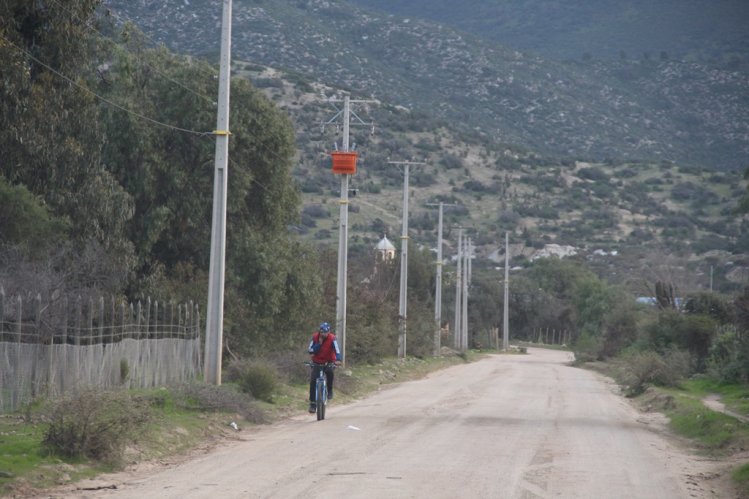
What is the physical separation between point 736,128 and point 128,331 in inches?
7063

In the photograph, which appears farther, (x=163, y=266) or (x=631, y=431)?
(x=163, y=266)

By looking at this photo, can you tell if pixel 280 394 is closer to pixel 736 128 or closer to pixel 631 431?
pixel 631 431

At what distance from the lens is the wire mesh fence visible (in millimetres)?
18797

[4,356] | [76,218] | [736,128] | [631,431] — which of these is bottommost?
[631,431]

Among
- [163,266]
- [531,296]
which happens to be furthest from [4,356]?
[531,296]

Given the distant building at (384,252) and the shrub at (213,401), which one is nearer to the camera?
the shrub at (213,401)

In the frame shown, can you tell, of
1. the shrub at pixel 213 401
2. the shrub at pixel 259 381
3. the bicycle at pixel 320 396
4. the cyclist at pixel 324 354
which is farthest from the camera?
the shrub at pixel 259 381

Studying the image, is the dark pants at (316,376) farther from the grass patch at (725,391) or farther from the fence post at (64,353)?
the grass patch at (725,391)

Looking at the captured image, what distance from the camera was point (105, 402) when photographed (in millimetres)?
16406

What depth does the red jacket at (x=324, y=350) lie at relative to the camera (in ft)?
81.3

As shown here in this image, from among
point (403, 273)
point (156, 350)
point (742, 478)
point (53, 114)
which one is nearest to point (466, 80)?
point (403, 273)

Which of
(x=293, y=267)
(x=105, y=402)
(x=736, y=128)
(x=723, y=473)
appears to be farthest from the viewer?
(x=736, y=128)

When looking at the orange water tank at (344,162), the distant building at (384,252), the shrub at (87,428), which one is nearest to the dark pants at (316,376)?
the shrub at (87,428)

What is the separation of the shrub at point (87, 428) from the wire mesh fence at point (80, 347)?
252cm
